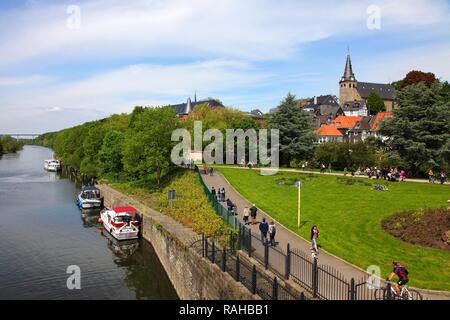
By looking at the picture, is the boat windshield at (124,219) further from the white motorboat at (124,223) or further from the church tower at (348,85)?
the church tower at (348,85)

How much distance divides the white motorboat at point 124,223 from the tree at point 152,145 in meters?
11.0

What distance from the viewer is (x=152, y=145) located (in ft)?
157

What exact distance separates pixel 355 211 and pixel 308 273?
14.1m

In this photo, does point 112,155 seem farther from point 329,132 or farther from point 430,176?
point 329,132

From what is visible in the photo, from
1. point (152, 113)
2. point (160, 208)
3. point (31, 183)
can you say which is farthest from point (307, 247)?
point (31, 183)

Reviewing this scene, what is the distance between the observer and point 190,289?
20328 millimetres

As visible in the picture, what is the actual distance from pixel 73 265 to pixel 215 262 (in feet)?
44.4

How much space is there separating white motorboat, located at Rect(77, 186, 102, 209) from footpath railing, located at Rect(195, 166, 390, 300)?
2925cm

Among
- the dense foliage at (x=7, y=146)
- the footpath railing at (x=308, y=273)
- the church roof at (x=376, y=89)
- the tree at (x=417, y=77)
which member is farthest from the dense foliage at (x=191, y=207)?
the dense foliage at (x=7, y=146)

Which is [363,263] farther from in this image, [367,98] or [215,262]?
[367,98]

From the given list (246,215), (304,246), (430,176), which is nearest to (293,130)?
(430,176)

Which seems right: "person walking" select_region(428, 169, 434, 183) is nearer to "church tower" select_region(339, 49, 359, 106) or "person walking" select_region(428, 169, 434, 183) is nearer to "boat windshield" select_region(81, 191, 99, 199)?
"boat windshield" select_region(81, 191, 99, 199)

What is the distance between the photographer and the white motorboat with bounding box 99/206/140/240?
3388 cm

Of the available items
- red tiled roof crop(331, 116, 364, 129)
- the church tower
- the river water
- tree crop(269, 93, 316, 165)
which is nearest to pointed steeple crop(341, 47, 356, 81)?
the church tower
